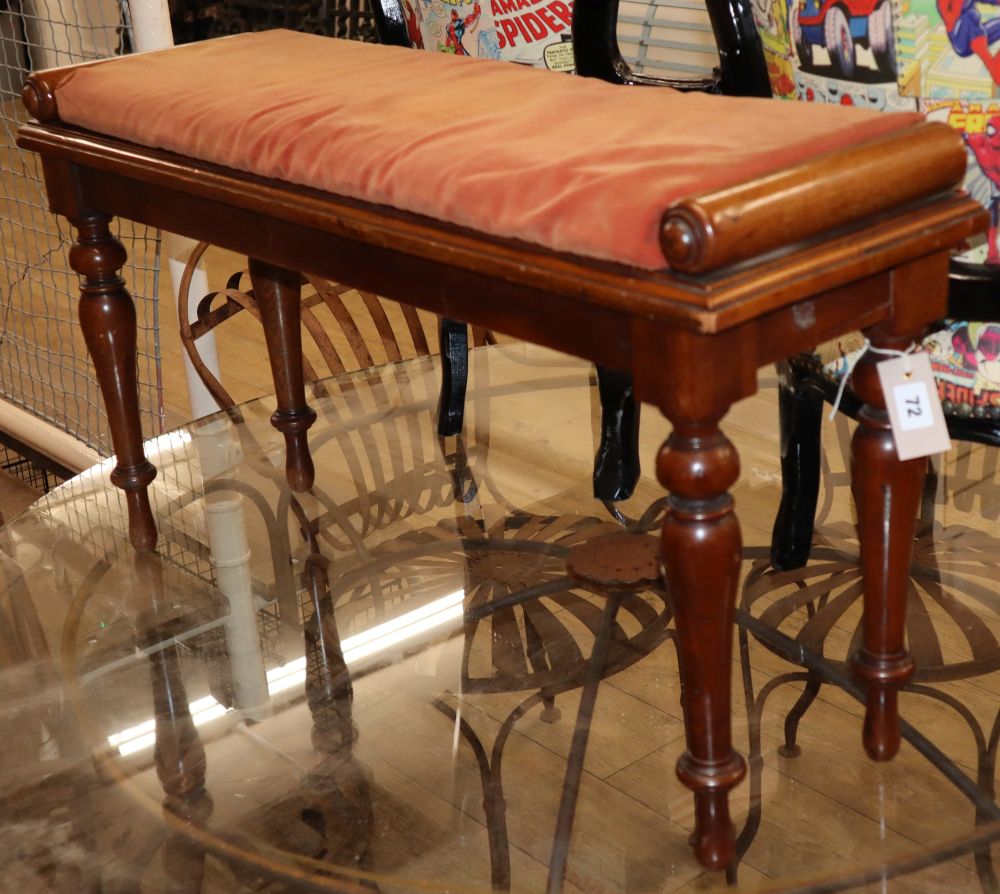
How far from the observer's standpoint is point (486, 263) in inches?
30.3

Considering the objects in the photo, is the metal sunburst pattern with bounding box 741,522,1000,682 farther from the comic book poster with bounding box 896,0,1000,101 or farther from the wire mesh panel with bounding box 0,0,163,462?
the wire mesh panel with bounding box 0,0,163,462

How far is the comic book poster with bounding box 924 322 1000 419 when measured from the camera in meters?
0.97

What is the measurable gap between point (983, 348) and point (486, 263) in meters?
0.40

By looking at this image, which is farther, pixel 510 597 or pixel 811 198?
pixel 510 597

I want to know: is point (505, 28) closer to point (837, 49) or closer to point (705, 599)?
point (837, 49)

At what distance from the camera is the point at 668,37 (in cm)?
302

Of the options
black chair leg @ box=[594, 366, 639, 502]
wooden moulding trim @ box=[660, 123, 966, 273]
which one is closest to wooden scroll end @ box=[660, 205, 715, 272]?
wooden moulding trim @ box=[660, 123, 966, 273]

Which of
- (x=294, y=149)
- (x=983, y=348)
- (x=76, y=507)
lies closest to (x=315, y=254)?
(x=294, y=149)

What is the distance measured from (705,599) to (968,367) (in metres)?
0.35

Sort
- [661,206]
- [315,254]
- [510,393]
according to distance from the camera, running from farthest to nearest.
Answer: [510,393]
[315,254]
[661,206]

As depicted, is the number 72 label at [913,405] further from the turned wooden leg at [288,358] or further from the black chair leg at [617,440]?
the turned wooden leg at [288,358]

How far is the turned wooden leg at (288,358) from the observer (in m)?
1.40

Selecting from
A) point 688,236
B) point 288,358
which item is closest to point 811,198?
point 688,236

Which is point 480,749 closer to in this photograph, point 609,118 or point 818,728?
point 818,728
